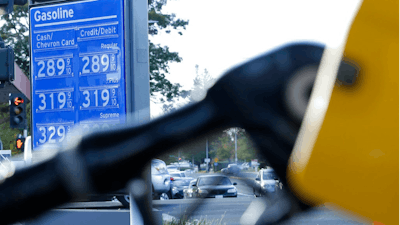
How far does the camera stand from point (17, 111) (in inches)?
431

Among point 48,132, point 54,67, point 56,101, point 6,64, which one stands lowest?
point 48,132

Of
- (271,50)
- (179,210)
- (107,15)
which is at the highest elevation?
(107,15)

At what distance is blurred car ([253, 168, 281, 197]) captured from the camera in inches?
17.8

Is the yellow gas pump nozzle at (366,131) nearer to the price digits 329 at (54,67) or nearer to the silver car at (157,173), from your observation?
the silver car at (157,173)

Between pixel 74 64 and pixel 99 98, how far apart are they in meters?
0.55

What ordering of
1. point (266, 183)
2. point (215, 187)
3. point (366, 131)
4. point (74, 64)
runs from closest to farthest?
point (366, 131) → point (266, 183) → point (215, 187) → point (74, 64)

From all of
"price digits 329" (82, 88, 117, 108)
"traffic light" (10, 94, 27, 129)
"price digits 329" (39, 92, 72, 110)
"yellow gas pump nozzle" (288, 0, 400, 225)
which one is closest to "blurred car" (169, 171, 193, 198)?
"yellow gas pump nozzle" (288, 0, 400, 225)

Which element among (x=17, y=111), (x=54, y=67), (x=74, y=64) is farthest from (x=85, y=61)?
(x=17, y=111)

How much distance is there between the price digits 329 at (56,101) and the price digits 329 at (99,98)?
239mm

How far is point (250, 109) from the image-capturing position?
1.34ft

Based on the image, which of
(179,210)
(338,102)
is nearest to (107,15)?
(179,210)

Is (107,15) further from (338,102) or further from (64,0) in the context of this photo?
(338,102)

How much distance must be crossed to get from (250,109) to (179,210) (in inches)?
13.4

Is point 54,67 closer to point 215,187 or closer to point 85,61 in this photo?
point 85,61
